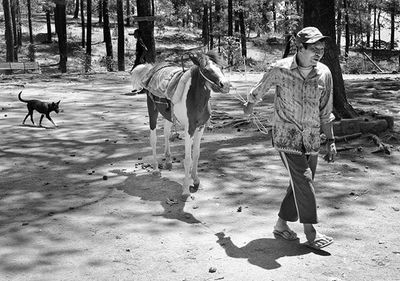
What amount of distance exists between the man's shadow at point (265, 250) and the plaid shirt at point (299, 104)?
0.97m

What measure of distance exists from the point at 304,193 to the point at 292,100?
0.87 metres

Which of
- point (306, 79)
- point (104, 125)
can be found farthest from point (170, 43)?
point (306, 79)

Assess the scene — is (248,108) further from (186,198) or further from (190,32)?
(190,32)

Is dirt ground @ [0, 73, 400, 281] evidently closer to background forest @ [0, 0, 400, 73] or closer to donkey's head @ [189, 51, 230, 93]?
donkey's head @ [189, 51, 230, 93]

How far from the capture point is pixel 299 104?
193 inches

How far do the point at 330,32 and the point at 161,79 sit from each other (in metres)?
3.90

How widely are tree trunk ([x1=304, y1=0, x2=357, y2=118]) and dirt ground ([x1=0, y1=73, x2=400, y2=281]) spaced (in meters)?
0.98

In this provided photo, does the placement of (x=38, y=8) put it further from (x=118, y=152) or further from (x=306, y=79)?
(x=306, y=79)

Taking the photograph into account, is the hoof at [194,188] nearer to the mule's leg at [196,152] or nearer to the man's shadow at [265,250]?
the mule's leg at [196,152]

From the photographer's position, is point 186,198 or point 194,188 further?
point 194,188

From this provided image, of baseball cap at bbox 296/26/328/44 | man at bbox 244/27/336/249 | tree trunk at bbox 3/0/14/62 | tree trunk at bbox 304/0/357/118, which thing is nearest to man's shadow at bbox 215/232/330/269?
man at bbox 244/27/336/249

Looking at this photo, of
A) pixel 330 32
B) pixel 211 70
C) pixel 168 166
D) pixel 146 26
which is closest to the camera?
pixel 211 70

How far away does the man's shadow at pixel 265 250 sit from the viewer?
4902 mm

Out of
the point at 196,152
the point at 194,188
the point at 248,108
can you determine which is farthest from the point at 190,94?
the point at 248,108
